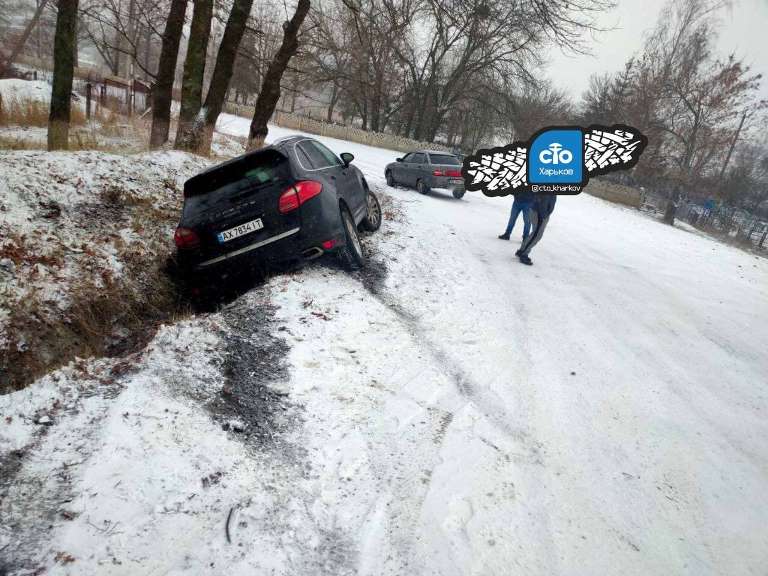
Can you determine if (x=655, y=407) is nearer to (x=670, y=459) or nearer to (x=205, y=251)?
(x=670, y=459)

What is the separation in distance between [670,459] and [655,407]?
0.66 m

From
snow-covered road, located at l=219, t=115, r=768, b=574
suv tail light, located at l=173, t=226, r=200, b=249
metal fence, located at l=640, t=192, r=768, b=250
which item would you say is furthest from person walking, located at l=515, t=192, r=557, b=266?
metal fence, located at l=640, t=192, r=768, b=250

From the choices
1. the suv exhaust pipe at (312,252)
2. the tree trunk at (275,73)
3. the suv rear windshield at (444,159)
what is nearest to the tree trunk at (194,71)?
the tree trunk at (275,73)

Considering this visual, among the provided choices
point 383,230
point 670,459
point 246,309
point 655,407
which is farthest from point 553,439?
point 383,230

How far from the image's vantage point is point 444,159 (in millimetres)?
13023

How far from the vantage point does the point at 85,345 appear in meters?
3.88

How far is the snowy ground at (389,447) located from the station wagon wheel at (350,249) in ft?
1.79

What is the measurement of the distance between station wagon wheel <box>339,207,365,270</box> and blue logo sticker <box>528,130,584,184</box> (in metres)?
2.14

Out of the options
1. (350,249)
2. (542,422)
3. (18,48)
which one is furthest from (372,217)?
(18,48)

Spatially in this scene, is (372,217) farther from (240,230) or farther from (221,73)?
(221,73)

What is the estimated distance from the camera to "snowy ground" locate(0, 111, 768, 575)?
2137mm

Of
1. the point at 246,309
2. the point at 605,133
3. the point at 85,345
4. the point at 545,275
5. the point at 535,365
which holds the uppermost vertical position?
the point at 605,133

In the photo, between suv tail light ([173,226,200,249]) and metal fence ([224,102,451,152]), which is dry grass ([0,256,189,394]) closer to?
suv tail light ([173,226,200,249])

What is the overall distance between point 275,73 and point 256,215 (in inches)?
348
